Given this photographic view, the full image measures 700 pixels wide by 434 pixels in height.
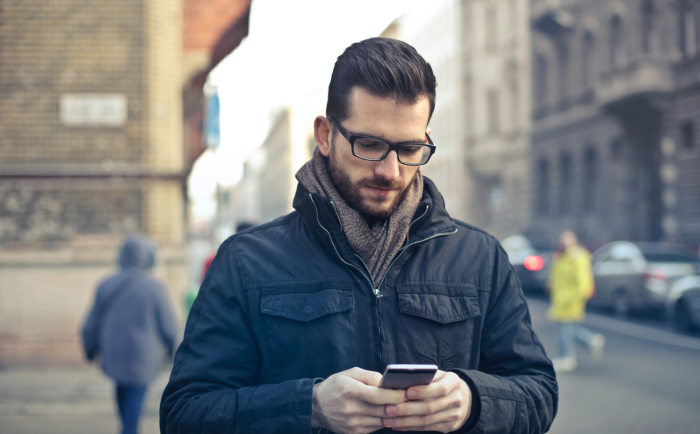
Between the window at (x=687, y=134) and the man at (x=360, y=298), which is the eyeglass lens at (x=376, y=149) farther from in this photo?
the window at (x=687, y=134)

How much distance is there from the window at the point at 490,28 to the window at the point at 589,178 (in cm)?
1424

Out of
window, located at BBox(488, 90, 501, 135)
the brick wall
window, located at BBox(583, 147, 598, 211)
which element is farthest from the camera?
window, located at BBox(488, 90, 501, 135)

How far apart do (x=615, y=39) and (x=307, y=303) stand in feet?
91.5

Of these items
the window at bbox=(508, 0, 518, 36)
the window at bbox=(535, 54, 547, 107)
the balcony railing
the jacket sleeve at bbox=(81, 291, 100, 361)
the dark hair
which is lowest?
the jacket sleeve at bbox=(81, 291, 100, 361)

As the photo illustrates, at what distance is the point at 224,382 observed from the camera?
5.99 feet

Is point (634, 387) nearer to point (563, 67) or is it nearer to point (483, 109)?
point (563, 67)

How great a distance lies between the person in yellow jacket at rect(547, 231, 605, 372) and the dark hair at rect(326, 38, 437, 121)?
326 inches

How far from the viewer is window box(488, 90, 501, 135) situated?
40.9 metres

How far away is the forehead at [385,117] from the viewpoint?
1882 millimetres

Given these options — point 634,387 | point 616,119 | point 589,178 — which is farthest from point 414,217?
point 589,178

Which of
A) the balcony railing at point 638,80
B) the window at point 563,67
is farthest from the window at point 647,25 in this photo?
the window at point 563,67

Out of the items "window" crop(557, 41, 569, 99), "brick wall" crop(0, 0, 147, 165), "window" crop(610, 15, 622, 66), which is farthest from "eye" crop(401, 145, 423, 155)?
"window" crop(557, 41, 569, 99)

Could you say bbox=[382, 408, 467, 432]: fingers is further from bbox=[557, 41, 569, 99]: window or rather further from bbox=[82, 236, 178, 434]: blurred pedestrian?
bbox=[557, 41, 569, 99]: window

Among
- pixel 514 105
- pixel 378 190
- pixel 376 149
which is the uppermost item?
pixel 514 105
